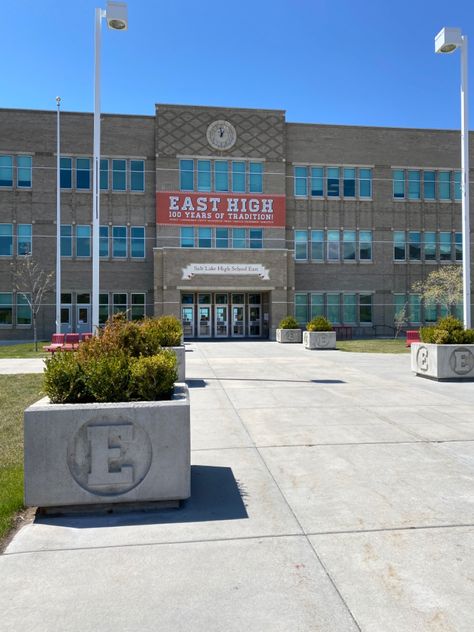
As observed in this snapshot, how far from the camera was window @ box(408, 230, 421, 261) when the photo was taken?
40.9 meters

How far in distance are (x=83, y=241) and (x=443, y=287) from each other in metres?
27.0

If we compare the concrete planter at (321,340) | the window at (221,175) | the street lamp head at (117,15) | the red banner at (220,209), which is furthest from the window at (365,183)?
the street lamp head at (117,15)

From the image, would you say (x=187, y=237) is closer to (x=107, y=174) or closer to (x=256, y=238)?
(x=256, y=238)

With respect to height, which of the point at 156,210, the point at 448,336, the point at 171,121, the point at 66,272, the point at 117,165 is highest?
the point at 171,121

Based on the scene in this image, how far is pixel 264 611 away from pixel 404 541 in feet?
4.83

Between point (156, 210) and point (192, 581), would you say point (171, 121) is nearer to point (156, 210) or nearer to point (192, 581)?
point (156, 210)

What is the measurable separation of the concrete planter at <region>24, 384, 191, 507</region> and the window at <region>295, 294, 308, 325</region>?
1354 inches

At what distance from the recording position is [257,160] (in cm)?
3769

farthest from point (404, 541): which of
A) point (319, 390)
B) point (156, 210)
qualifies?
point (156, 210)

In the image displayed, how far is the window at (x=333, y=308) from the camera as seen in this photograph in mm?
39344

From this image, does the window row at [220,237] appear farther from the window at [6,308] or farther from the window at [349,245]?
the window at [6,308]

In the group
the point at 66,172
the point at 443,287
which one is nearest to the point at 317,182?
the point at 443,287

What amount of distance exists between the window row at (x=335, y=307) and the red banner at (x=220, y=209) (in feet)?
20.3

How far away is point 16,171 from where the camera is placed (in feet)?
119
